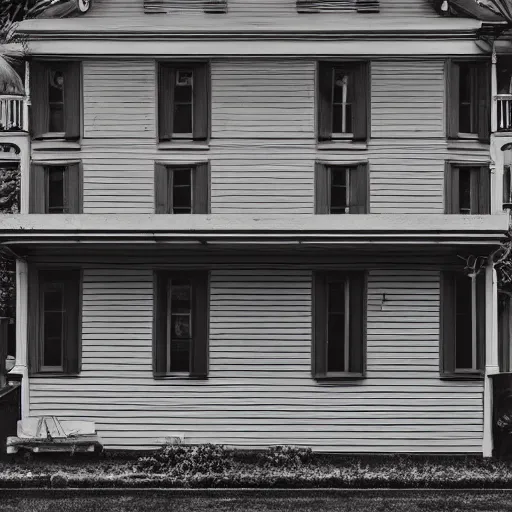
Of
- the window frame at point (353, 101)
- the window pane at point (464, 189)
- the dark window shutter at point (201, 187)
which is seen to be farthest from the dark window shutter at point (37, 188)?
the window pane at point (464, 189)

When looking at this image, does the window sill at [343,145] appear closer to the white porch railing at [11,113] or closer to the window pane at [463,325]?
the window pane at [463,325]

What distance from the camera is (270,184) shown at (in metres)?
24.0

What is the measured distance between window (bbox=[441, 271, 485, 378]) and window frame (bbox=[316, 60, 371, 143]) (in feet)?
11.6

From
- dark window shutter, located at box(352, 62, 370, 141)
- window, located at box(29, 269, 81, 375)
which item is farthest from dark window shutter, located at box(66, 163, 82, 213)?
dark window shutter, located at box(352, 62, 370, 141)

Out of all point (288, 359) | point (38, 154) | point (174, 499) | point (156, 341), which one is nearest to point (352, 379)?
point (288, 359)

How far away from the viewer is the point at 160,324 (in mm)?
23797

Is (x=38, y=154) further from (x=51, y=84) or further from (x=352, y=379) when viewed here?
(x=352, y=379)

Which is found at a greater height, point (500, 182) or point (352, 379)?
point (500, 182)

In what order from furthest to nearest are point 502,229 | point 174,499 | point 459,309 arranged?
point 459,309 → point 502,229 → point 174,499

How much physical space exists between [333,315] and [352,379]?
4.62 ft

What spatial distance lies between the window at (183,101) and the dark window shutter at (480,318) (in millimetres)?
6499

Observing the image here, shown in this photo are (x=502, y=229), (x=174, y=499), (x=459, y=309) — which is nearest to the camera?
(x=174, y=499)

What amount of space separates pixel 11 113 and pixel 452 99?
9.31 metres

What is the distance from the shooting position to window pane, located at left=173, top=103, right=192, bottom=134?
24.2 m
